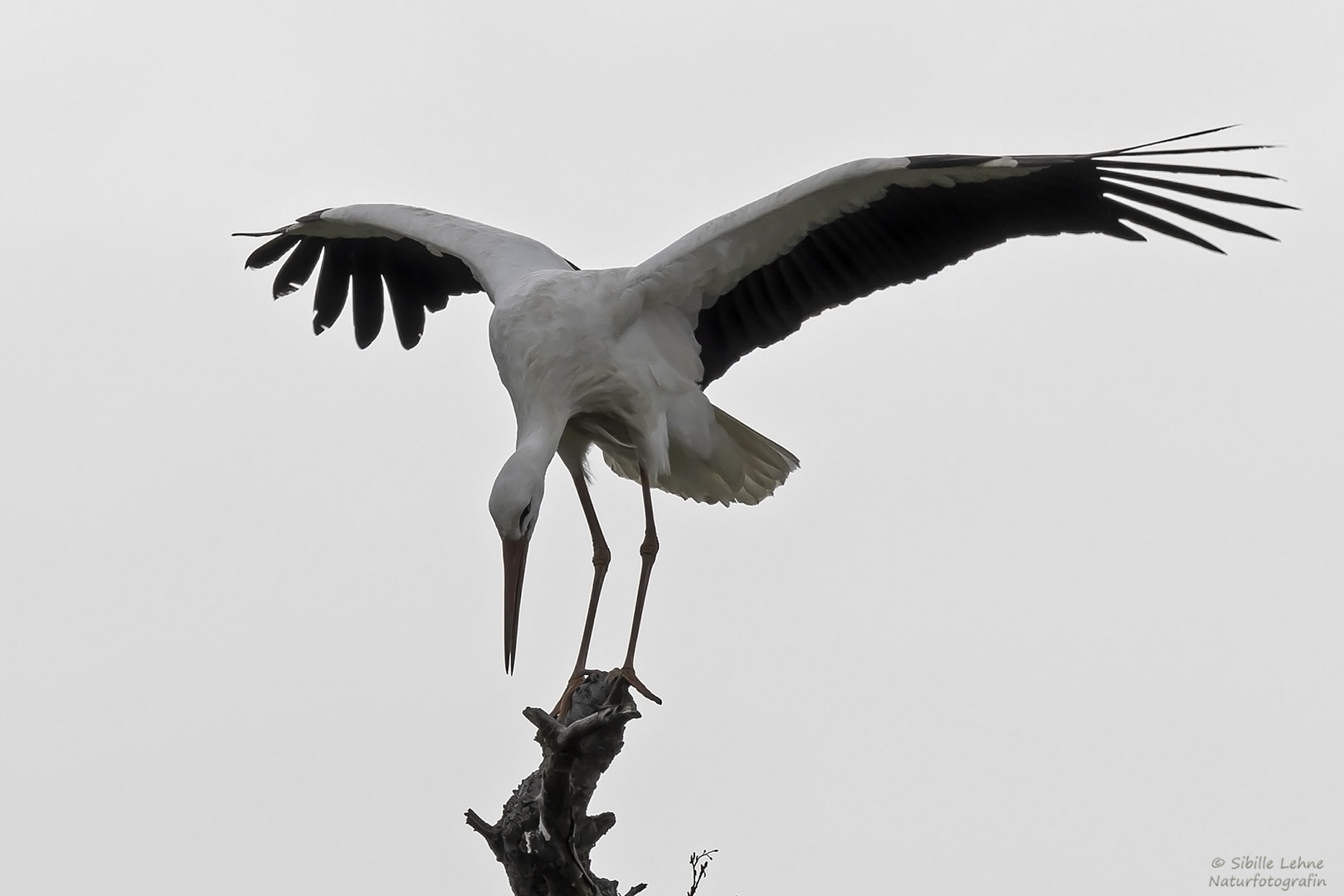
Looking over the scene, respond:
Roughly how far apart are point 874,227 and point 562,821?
8.23 ft

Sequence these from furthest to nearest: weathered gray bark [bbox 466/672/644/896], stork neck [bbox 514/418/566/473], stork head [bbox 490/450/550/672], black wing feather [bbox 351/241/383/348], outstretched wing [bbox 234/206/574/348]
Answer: black wing feather [bbox 351/241/383/348] → outstretched wing [bbox 234/206/574/348] → stork neck [bbox 514/418/566/473] → stork head [bbox 490/450/550/672] → weathered gray bark [bbox 466/672/644/896]

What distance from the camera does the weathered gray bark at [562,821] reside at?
14.4ft

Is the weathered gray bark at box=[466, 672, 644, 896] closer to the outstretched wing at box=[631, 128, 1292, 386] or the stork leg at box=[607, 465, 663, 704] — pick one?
the stork leg at box=[607, 465, 663, 704]

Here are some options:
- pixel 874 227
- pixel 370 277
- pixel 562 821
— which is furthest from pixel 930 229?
pixel 370 277

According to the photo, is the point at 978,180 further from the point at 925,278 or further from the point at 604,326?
the point at 604,326


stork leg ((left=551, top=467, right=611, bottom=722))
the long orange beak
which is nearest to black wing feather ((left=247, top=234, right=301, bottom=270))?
stork leg ((left=551, top=467, right=611, bottom=722))

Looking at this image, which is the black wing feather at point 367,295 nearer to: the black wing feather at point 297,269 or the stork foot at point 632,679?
the black wing feather at point 297,269

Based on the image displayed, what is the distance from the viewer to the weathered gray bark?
14.4 ft

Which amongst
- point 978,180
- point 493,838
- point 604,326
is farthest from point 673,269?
point 493,838

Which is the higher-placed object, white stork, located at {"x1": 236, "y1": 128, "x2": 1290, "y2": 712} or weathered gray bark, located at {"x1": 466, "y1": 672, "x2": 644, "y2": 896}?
white stork, located at {"x1": 236, "y1": 128, "x2": 1290, "y2": 712}

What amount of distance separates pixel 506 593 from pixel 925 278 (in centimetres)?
208

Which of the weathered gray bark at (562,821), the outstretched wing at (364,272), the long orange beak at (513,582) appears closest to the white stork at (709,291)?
the long orange beak at (513,582)

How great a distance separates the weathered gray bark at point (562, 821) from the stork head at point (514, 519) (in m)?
0.36

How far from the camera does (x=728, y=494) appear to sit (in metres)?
6.14
